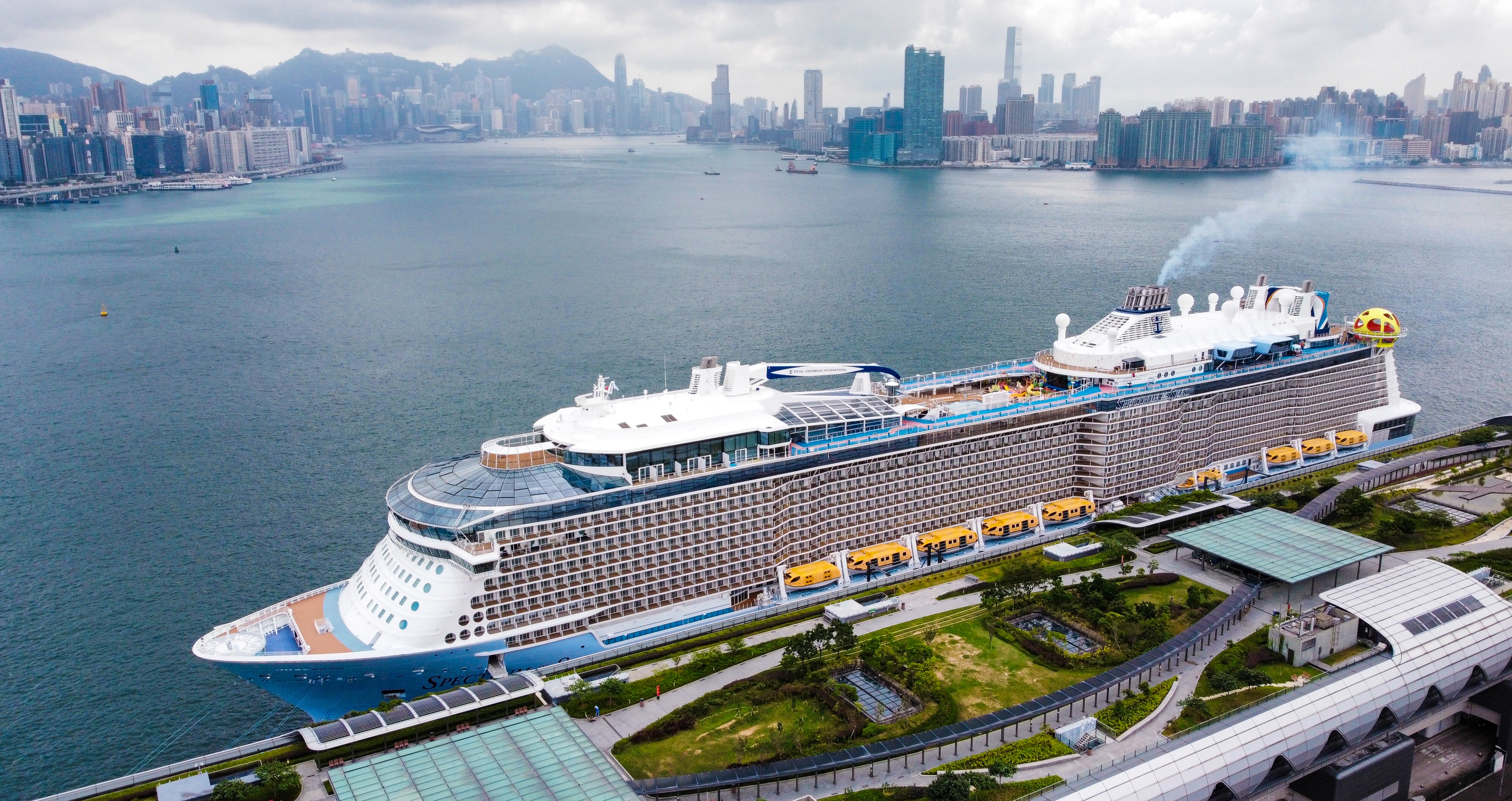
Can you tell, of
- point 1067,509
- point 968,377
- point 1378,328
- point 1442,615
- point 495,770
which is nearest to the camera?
point 495,770

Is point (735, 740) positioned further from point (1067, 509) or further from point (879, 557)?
point (1067, 509)

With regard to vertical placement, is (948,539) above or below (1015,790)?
above

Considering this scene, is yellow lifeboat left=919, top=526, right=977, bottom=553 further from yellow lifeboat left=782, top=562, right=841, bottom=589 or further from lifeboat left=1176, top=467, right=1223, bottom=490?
lifeboat left=1176, top=467, right=1223, bottom=490

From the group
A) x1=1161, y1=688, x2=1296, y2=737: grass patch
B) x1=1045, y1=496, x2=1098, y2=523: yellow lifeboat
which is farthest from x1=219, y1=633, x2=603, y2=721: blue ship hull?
x1=1045, y1=496, x2=1098, y2=523: yellow lifeboat

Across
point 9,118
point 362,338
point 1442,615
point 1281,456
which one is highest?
point 9,118

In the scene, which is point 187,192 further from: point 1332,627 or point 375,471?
point 1332,627

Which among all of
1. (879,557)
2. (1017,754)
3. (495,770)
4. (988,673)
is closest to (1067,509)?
(879,557)

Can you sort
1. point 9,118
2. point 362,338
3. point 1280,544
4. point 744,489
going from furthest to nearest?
point 9,118 < point 362,338 < point 1280,544 < point 744,489
